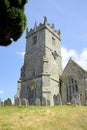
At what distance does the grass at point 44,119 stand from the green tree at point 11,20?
5770 mm

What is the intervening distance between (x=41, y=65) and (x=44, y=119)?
61.9ft

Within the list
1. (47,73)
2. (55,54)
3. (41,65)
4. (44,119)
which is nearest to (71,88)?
(47,73)

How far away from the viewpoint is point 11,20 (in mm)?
15812

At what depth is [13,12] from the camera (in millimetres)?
15656

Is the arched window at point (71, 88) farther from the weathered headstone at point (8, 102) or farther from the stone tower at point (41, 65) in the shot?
the weathered headstone at point (8, 102)

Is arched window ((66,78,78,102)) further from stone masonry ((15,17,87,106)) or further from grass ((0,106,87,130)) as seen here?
grass ((0,106,87,130))


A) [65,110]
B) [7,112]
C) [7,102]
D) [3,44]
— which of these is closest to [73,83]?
[7,102]

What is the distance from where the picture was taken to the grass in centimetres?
1702

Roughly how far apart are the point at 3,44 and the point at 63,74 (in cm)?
2186

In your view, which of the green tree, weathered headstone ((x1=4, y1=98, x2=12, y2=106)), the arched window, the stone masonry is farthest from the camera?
the arched window

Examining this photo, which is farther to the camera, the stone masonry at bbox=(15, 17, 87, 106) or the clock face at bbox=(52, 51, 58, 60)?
the clock face at bbox=(52, 51, 58, 60)

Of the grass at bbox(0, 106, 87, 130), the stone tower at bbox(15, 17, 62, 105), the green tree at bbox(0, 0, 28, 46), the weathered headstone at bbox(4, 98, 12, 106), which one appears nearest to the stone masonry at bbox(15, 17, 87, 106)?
the stone tower at bbox(15, 17, 62, 105)

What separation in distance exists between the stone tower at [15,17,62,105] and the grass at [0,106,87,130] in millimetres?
12187

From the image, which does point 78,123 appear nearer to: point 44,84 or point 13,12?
point 13,12
